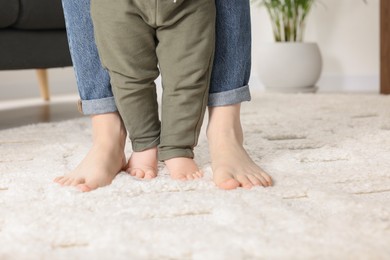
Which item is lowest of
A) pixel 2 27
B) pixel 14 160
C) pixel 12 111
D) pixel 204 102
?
pixel 12 111

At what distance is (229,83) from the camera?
1.01m

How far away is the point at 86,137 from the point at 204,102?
589mm

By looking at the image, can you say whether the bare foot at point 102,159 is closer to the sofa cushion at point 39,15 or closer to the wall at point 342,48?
the sofa cushion at point 39,15

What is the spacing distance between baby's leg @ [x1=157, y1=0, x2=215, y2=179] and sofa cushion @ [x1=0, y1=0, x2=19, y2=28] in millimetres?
827

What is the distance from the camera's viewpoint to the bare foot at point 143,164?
0.97 metres

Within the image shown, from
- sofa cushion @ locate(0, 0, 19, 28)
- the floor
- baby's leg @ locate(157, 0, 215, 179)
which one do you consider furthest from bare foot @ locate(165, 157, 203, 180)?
the floor

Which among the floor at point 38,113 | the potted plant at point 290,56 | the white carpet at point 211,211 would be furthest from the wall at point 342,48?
the white carpet at point 211,211

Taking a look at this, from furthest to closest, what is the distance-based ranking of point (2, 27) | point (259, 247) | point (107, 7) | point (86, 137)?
point (2, 27) → point (86, 137) → point (107, 7) → point (259, 247)

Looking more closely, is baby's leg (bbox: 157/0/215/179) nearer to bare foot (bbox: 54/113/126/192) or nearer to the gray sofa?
bare foot (bbox: 54/113/126/192)

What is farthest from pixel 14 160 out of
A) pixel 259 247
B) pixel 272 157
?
pixel 259 247

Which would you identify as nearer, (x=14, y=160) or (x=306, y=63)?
(x=14, y=160)

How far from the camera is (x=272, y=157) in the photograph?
→ 1122 millimetres

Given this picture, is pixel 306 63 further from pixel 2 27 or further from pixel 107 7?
pixel 107 7

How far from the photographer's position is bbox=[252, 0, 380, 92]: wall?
309 centimetres
